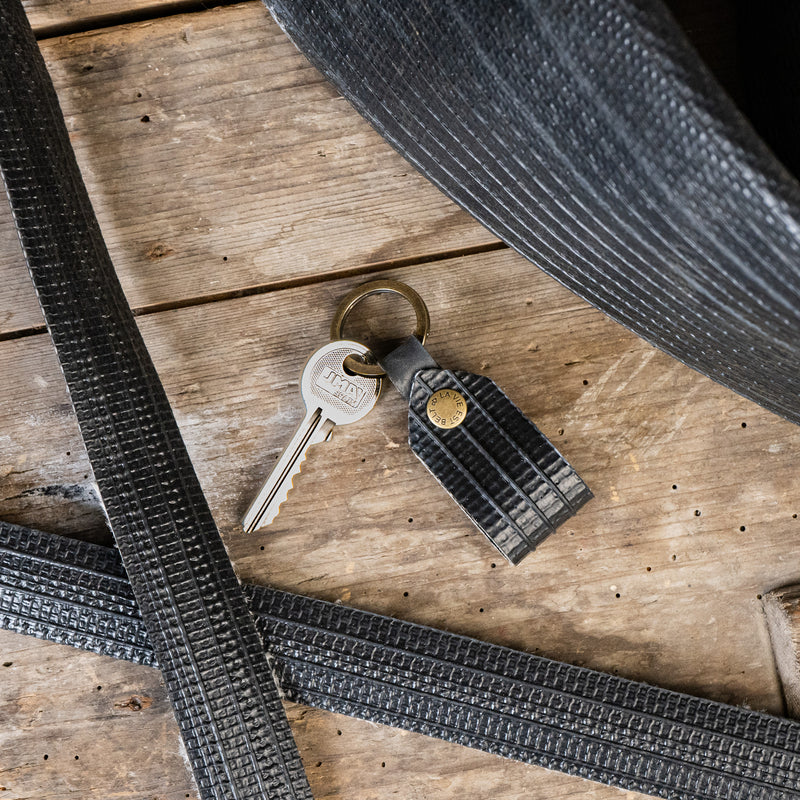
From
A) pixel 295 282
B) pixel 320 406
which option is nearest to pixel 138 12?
pixel 295 282

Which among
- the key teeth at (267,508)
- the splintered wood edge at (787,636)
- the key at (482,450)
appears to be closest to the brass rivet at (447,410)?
the key at (482,450)

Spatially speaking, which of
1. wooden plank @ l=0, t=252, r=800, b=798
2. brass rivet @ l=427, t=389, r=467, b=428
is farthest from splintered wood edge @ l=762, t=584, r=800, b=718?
brass rivet @ l=427, t=389, r=467, b=428

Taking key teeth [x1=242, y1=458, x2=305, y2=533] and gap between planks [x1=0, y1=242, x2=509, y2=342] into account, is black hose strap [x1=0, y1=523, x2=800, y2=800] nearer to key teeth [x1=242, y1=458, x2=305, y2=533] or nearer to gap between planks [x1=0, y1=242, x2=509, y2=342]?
key teeth [x1=242, y1=458, x2=305, y2=533]

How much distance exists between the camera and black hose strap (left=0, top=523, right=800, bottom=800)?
0.63m

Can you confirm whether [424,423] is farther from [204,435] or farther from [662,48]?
[662,48]

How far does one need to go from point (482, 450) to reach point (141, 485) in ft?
0.92

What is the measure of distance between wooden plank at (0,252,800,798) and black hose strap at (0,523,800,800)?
0.03 metres

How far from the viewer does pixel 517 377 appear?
657 mm

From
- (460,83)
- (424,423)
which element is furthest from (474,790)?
(460,83)

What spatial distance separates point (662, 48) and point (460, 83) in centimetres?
13

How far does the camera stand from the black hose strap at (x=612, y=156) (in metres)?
0.32

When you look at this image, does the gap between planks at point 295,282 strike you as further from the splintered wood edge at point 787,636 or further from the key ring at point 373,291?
the splintered wood edge at point 787,636

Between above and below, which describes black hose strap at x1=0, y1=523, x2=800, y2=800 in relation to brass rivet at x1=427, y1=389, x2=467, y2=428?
below

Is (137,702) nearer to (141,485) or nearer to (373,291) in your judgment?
(141,485)
